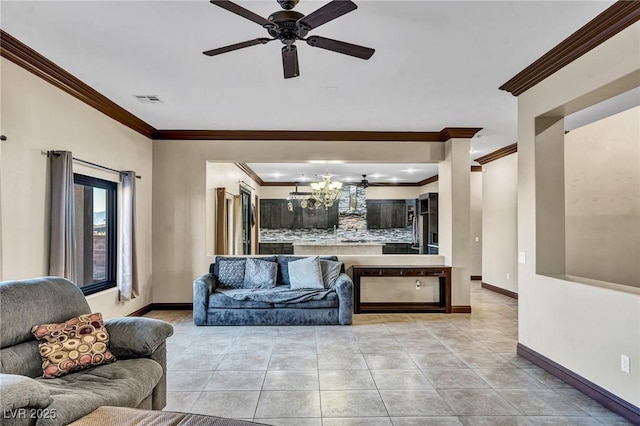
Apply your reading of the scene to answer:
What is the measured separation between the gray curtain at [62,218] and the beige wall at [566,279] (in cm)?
448

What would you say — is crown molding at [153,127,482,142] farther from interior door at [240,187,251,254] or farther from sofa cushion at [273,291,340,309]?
interior door at [240,187,251,254]

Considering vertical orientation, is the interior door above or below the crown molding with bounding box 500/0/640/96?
below

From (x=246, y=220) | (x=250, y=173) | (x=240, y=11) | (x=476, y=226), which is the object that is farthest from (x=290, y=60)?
(x=476, y=226)

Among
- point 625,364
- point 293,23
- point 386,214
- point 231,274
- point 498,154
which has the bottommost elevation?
point 625,364

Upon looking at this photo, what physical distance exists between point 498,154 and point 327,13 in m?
6.50

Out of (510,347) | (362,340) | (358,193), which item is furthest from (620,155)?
(358,193)

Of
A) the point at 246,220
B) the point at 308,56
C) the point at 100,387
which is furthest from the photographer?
the point at 246,220

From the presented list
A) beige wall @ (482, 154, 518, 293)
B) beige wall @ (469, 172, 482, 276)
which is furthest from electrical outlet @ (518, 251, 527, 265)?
beige wall @ (469, 172, 482, 276)

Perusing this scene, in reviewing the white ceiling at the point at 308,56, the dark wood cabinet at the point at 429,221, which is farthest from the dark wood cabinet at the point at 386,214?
the white ceiling at the point at 308,56

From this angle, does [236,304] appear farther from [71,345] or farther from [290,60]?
[290,60]

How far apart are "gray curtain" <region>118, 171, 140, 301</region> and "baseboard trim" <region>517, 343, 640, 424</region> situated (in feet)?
15.5

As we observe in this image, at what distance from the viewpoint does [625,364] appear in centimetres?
277

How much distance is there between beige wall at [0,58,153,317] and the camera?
313 centimetres

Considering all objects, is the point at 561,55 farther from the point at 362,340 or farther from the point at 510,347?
the point at 362,340
